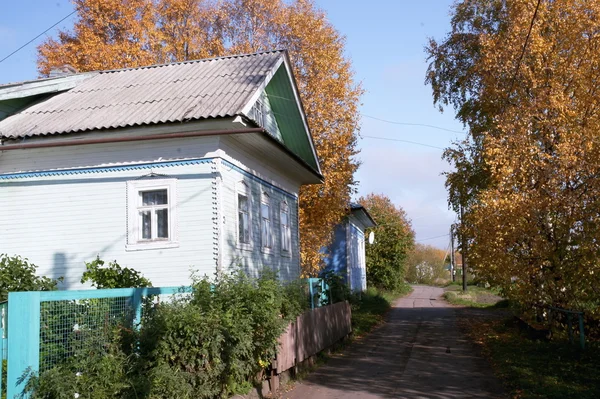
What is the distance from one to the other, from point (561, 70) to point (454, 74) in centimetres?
739

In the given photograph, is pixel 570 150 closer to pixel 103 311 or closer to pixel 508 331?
pixel 508 331

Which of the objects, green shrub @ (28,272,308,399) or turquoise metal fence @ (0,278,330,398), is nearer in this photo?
turquoise metal fence @ (0,278,330,398)

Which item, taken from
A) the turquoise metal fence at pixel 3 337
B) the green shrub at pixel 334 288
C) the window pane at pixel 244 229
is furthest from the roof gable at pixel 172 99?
the turquoise metal fence at pixel 3 337

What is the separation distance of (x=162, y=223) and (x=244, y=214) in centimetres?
225

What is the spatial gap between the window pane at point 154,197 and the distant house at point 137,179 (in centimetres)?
2

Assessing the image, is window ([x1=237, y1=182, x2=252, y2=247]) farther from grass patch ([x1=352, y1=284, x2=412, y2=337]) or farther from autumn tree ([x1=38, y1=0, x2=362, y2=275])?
autumn tree ([x1=38, y1=0, x2=362, y2=275])

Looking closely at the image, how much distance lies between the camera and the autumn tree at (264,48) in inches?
1001

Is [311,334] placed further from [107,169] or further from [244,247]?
[107,169]

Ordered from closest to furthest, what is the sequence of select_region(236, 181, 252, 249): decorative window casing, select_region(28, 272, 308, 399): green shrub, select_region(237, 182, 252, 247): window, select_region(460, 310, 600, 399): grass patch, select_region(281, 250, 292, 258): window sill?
select_region(28, 272, 308, 399): green shrub, select_region(460, 310, 600, 399): grass patch, select_region(236, 181, 252, 249): decorative window casing, select_region(237, 182, 252, 247): window, select_region(281, 250, 292, 258): window sill

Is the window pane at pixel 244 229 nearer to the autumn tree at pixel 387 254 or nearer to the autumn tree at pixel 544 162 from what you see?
the autumn tree at pixel 544 162

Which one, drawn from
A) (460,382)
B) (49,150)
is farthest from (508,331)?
(49,150)

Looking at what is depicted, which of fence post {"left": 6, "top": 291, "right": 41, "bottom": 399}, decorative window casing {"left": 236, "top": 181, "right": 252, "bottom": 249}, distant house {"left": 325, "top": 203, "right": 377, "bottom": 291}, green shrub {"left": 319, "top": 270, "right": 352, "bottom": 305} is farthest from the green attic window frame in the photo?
distant house {"left": 325, "top": 203, "right": 377, "bottom": 291}

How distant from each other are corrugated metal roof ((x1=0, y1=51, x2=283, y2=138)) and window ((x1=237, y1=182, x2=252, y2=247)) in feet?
7.55

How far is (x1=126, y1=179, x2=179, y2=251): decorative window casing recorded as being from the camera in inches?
545
